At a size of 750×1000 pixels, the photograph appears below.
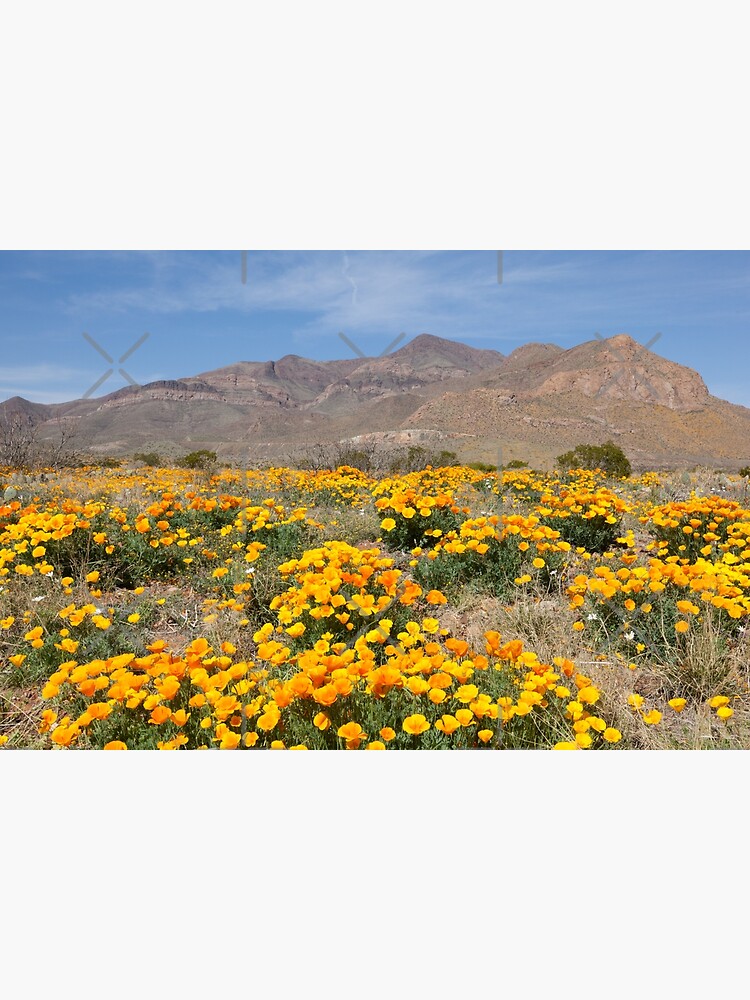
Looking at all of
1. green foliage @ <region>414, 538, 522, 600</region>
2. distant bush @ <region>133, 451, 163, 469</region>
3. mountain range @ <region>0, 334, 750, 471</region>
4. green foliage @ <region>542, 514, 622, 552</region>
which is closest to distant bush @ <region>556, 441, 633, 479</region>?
mountain range @ <region>0, 334, 750, 471</region>

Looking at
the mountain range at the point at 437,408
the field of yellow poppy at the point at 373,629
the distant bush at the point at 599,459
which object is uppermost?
the mountain range at the point at 437,408

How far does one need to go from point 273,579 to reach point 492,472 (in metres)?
5.16

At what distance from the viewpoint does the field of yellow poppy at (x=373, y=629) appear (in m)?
2.13

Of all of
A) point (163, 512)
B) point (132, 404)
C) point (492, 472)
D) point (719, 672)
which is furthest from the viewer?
point (492, 472)

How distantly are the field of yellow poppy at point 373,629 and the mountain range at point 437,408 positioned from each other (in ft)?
5.80

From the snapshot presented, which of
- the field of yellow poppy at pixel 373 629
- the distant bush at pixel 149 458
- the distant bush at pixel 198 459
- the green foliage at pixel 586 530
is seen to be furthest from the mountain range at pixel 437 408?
the field of yellow poppy at pixel 373 629

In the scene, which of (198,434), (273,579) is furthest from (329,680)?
(198,434)

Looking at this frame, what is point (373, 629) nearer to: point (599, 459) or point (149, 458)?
point (599, 459)

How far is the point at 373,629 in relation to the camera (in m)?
2.78

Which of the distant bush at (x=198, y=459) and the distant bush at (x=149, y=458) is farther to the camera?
the distant bush at (x=149, y=458)

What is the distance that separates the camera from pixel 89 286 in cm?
440

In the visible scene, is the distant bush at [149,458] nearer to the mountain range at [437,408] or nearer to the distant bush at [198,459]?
the mountain range at [437,408]

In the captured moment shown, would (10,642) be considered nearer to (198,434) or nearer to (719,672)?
(719,672)

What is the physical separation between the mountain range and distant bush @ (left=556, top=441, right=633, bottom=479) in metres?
0.43
